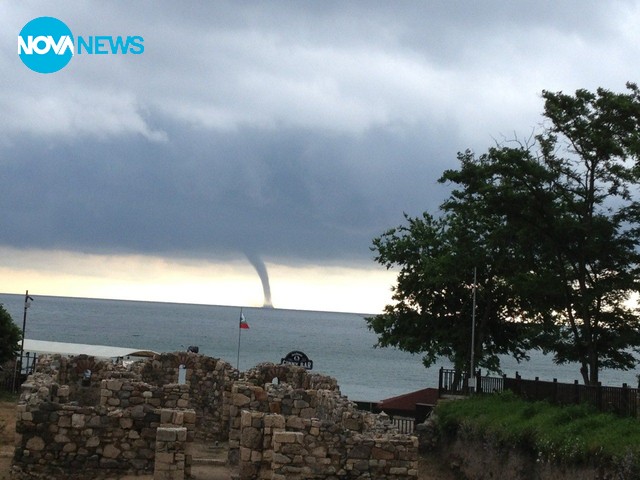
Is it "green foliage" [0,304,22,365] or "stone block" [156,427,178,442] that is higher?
"green foliage" [0,304,22,365]

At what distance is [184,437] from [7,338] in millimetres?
26123

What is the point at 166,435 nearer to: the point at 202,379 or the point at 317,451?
the point at 317,451

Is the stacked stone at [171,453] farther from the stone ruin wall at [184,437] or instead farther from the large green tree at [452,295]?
Answer: the large green tree at [452,295]

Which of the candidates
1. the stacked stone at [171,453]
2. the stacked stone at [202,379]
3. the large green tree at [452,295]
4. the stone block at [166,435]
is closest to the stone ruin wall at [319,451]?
the stacked stone at [171,453]

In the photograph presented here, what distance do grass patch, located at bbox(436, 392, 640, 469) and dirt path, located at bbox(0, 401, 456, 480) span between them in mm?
1463

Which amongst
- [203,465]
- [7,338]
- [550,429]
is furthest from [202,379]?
[7,338]

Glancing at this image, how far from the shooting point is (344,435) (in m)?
16.0

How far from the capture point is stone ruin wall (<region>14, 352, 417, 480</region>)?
15789 mm

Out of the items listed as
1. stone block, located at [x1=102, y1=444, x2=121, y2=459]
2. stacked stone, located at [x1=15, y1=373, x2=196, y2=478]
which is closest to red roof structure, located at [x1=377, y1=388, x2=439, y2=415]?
stacked stone, located at [x1=15, y1=373, x2=196, y2=478]

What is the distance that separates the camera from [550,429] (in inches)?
928

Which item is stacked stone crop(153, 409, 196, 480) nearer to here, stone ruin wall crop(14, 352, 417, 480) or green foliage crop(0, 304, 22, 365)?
stone ruin wall crop(14, 352, 417, 480)

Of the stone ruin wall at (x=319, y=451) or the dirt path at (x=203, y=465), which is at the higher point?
the stone ruin wall at (x=319, y=451)

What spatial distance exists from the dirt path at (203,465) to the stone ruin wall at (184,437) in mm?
592

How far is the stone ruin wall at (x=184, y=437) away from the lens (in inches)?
622
